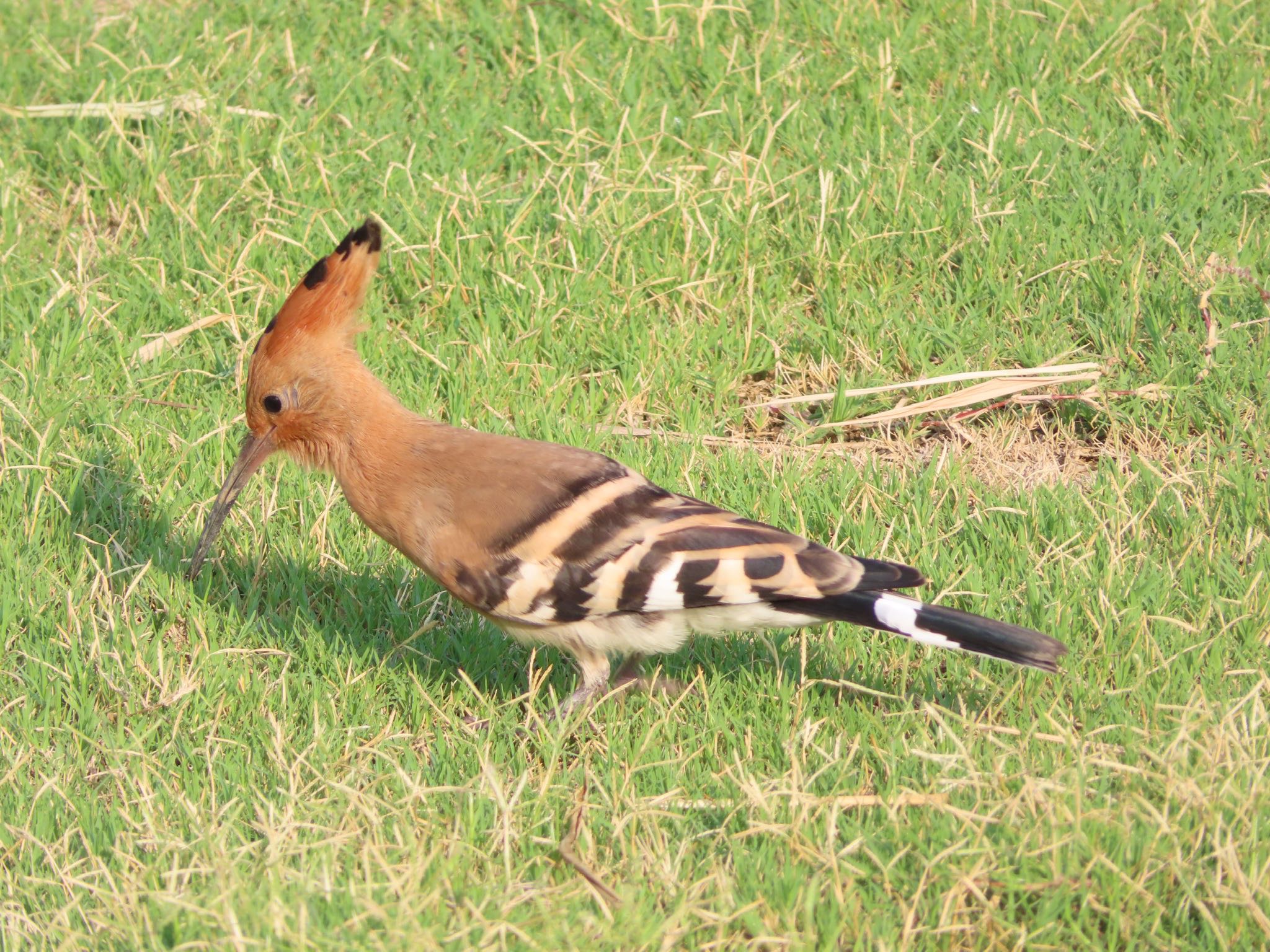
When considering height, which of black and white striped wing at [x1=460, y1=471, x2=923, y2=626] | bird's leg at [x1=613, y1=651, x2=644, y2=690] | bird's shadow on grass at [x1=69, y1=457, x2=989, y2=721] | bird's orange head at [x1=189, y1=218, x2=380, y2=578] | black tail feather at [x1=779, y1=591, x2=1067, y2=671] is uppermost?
bird's orange head at [x1=189, y1=218, x2=380, y2=578]

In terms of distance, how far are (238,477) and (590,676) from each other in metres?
0.99

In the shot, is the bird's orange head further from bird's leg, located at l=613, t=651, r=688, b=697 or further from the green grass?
bird's leg, located at l=613, t=651, r=688, b=697

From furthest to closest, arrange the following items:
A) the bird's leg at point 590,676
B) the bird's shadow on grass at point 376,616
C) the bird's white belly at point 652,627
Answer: the bird's shadow on grass at point 376,616
the bird's leg at point 590,676
the bird's white belly at point 652,627

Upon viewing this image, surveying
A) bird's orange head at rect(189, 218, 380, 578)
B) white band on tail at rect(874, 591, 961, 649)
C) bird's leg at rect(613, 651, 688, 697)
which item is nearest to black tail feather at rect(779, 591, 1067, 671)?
white band on tail at rect(874, 591, 961, 649)

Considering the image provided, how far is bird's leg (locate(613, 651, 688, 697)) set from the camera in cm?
333

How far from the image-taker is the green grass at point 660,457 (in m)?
2.61

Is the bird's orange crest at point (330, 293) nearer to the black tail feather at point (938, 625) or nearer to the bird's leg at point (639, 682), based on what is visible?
the bird's leg at point (639, 682)

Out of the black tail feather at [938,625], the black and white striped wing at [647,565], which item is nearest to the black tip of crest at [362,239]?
the black and white striped wing at [647,565]

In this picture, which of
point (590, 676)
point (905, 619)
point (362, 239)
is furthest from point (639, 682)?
point (362, 239)

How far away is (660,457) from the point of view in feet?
13.1

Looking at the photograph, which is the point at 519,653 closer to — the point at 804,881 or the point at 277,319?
the point at 277,319

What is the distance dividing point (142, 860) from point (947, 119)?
3583 millimetres

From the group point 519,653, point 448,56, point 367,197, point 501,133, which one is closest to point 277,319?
point 519,653

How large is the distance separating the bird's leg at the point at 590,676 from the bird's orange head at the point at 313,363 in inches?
30.3
